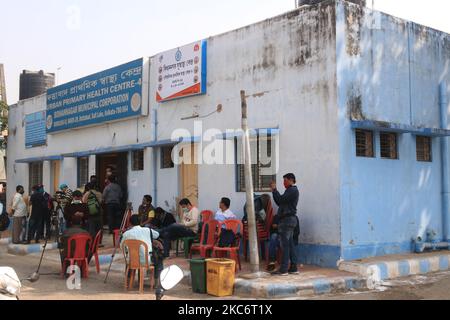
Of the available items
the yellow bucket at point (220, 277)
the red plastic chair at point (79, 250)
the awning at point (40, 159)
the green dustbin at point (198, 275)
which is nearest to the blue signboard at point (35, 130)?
the awning at point (40, 159)

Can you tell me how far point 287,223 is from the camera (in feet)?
30.2

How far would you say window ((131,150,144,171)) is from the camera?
14.8 meters

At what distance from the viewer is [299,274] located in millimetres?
9234

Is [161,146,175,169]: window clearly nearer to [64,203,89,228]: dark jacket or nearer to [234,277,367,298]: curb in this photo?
[64,203,89,228]: dark jacket

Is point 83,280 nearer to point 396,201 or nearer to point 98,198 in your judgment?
point 98,198

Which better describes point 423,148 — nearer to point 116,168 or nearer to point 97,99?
point 116,168

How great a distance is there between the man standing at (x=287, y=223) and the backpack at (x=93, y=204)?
205 inches

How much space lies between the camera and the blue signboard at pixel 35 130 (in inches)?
745

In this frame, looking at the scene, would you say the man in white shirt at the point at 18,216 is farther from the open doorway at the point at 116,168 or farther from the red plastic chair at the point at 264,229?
the red plastic chair at the point at 264,229

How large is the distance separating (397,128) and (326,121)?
1.47 m

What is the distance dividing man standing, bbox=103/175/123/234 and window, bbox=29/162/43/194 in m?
5.84

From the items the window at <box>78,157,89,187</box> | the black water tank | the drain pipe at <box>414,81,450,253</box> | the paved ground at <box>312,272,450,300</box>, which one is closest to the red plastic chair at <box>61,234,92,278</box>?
the paved ground at <box>312,272,450,300</box>

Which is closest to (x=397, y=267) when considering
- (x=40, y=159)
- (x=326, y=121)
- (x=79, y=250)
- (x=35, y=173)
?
(x=326, y=121)

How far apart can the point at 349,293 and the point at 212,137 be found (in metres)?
4.97
